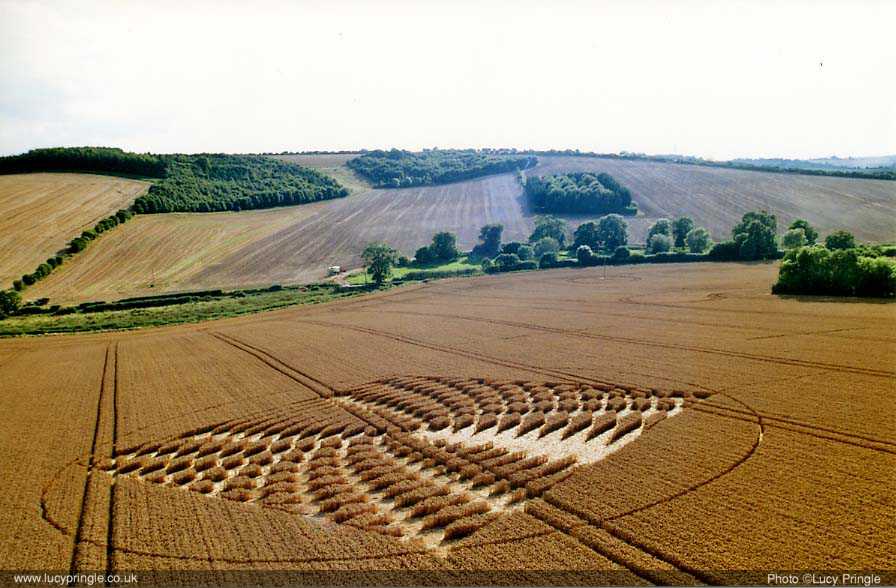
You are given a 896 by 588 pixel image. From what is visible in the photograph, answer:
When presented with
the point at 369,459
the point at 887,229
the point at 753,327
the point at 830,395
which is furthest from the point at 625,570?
the point at 887,229

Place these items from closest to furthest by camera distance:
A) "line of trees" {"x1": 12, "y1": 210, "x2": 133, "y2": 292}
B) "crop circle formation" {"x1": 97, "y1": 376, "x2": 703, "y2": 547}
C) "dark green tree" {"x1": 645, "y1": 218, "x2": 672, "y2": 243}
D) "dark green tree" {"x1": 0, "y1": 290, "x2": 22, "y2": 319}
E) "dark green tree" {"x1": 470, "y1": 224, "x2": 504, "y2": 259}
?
"crop circle formation" {"x1": 97, "y1": 376, "x2": 703, "y2": 547} → "dark green tree" {"x1": 0, "y1": 290, "x2": 22, "y2": 319} → "line of trees" {"x1": 12, "y1": 210, "x2": 133, "y2": 292} → "dark green tree" {"x1": 645, "y1": 218, "x2": 672, "y2": 243} → "dark green tree" {"x1": 470, "y1": 224, "x2": 504, "y2": 259}

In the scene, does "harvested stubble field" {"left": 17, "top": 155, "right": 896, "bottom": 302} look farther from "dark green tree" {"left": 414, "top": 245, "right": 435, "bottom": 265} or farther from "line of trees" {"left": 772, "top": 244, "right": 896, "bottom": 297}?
"line of trees" {"left": 772, "top": 244, "right": 896, "bottom": 297}

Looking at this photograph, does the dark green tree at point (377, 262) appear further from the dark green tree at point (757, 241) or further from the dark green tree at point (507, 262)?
the dark green tree at point (757, 241)

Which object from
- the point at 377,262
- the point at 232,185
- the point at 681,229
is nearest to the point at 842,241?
the point at 681,229

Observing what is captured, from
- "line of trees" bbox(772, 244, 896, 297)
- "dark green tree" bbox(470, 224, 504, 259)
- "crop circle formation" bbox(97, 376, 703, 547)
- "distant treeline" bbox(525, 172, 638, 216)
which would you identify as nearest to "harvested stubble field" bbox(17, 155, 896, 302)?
"distant treeline" bbox(525, 172, 638, 216)

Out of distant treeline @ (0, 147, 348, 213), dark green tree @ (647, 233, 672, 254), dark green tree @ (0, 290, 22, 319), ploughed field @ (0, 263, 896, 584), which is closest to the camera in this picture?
ploughed field @ (0, 263, 896, 584)

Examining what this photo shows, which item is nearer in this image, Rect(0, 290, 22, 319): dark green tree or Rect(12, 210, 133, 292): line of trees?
Rect(0, 290, 22, 319): dark green tree

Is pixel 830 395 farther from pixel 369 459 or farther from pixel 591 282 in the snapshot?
pixel 591 282
